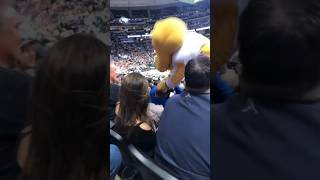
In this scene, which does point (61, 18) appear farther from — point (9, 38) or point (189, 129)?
point (189, 129)

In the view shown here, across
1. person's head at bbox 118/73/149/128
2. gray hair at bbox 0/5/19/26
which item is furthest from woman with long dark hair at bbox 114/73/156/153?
Result: gray hair at bbox 0/5/19/26

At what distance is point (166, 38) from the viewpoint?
4.66ft

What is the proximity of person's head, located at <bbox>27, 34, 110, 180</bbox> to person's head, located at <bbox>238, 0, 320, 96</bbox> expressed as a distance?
0.51 m

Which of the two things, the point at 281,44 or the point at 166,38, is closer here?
the point at 281,44

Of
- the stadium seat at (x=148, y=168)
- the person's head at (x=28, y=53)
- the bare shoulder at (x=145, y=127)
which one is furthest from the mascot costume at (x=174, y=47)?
the person's head at (x=28, y=53)

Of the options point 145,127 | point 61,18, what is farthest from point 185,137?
point 61,18

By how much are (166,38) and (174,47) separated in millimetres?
71

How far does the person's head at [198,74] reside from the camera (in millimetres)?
1421

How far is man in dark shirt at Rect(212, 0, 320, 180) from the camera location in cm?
126

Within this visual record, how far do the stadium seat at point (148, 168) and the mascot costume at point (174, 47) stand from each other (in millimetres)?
261

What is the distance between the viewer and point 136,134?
1464mm

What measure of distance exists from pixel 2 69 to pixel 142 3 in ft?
1.85

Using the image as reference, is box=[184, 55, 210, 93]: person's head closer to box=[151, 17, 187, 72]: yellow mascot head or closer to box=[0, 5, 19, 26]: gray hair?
box=[151, 17, 187, 72]: yellow mascot head

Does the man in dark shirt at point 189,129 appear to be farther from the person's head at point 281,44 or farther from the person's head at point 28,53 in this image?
the person's head at point 28,53
